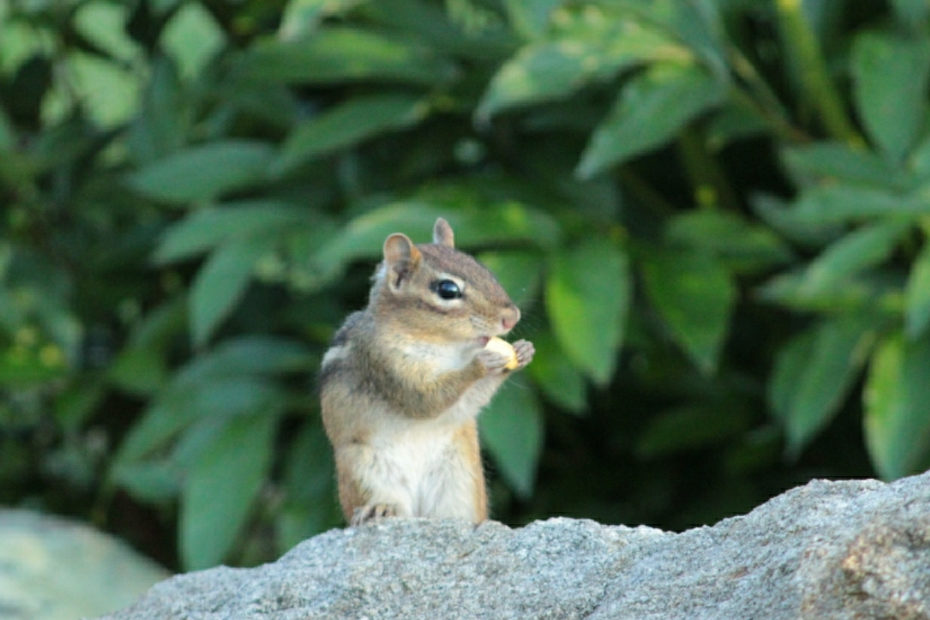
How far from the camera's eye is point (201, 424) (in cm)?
521

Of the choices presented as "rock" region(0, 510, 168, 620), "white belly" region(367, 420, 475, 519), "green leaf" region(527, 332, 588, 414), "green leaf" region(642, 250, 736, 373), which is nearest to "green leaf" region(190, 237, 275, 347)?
"rock" region(0, 510, 168, 620)

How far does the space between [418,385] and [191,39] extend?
4.04 m

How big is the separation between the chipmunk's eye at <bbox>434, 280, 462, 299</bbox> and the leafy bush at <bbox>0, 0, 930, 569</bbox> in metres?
1.12

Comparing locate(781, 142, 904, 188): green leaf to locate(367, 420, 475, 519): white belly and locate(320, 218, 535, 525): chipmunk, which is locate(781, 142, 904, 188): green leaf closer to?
locate(320, 218, 535, 525): chipmunk

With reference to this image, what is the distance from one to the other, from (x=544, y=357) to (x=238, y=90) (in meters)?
1.55

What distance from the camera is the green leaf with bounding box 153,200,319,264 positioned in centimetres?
516

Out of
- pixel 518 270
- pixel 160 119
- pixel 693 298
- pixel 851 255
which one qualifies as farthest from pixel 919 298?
pixel 160 119

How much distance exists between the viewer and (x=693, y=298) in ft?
15.4

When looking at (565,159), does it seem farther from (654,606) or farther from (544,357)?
(654,606)

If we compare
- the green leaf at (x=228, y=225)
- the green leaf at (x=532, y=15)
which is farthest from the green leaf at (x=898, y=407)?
the green leaf at (x=228, y=225)

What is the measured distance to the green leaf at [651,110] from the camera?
4.68m

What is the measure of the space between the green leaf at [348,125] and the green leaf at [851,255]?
1442mm

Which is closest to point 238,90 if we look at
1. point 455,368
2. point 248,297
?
point 248,297

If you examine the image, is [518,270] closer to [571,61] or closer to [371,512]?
[571,61]
